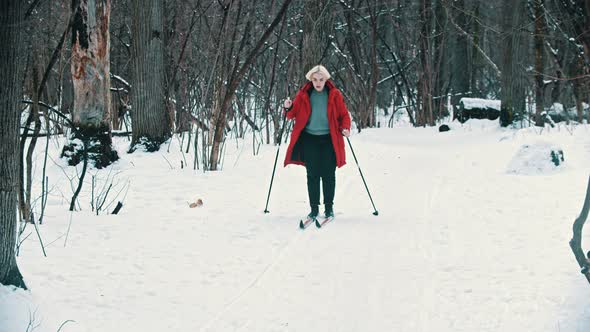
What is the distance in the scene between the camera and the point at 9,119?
372cm

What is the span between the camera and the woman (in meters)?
7.50

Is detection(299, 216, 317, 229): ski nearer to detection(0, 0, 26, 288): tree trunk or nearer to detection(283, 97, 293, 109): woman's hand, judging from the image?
detection(283, 97, 293, 109): woman's hand

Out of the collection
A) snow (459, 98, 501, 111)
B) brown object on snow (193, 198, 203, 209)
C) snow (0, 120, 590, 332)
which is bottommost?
snow (0, 120, 590, 332)

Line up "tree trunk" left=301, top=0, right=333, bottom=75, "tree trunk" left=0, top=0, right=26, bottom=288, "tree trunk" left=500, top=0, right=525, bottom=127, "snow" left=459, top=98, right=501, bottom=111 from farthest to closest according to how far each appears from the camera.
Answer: "snow" left=459, top=98, right=501, bottom=111 < "tree trunk" left=500, top=0, right=525, bottom=127 < "tree trunk" left=301, top=0, right=333, bottom=75 < "tree trunk" left=0, top=0, right=26, bottom=288

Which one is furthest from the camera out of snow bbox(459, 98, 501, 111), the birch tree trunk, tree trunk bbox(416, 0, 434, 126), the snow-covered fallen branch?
the birch tree trunk

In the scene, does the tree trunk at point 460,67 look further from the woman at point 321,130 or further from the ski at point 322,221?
the ski at point 322,221

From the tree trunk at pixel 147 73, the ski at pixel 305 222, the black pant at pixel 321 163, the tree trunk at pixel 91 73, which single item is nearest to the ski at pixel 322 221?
the ski at pixel 305 222

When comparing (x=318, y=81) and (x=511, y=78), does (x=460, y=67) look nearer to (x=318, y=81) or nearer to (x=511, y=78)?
(x=511, y=78)

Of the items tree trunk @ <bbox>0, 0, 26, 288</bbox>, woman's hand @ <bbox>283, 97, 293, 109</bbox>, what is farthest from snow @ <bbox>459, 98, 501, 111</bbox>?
tree trunk @ <bbox>0, 0, 26, 288</bbox>

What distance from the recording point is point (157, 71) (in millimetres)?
11977

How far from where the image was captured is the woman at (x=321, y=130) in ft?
24.6

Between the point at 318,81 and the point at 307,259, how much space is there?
2.50 meters

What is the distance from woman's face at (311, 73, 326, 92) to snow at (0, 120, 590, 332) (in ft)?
→ 4.95

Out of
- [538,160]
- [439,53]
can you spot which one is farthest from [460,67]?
[538,160]
